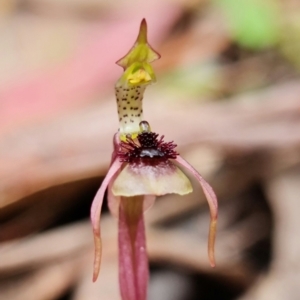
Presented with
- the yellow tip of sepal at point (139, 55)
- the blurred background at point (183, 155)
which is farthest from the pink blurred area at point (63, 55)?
the yellow tip of sepal at point (139, 55)

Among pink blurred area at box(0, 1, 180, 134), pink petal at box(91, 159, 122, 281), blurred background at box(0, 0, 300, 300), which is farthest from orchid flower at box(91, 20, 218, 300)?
pink blurred area at box(0, 1, 180, 134)

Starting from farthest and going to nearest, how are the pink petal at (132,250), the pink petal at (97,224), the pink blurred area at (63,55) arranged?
the pink blurred area at (63,55) < the pink petal at (132,250) < the pink petal at (97,224)

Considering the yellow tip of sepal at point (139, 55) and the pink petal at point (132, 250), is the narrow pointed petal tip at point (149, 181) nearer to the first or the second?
the pink petal at point (132, 250)

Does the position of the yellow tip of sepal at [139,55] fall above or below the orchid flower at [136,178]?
above

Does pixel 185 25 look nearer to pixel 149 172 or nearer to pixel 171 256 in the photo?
pixel 171 256

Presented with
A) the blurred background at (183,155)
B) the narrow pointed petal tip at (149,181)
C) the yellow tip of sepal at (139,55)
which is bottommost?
the blurred background at (183,155)

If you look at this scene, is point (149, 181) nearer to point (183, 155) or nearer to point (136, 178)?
point (136, 178)

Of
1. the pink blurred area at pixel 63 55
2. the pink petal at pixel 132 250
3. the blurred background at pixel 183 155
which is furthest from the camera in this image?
the pink blurred area at pixel 63 55
